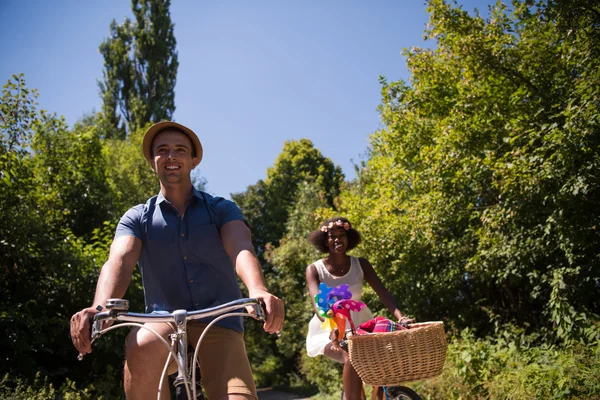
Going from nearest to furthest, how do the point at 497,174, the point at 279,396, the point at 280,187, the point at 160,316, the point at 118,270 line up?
the point at 160,316
the point at 118,270
the point at 497,174
the point at 279,396
the point at 280,187

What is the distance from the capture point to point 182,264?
2.78 metres

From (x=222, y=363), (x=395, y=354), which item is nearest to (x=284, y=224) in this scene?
(x=395, y=354)

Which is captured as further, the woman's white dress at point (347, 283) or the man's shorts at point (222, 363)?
the woman's white dress at point (347, 283)

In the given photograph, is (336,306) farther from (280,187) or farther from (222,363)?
(280,187)

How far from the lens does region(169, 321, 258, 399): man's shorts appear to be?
2338 mm

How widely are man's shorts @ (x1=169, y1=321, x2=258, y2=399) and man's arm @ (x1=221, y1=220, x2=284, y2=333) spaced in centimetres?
28

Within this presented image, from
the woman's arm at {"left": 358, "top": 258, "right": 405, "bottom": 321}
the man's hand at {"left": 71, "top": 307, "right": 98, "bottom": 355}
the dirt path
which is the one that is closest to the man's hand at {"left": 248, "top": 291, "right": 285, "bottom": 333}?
the man's hand at {"left": 71, "top": 307, "right": 98, "bottom": 355}

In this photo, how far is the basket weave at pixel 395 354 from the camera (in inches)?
137

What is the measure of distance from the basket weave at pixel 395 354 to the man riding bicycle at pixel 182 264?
3.57 feet

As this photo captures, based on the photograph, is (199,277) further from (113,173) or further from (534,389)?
(113,173)

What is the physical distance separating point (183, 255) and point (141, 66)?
76.2ft

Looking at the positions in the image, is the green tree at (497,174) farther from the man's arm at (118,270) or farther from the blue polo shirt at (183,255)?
the man's arm at (118,270)

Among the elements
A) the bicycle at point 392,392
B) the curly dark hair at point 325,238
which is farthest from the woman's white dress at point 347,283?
the bicycle at point 392,392

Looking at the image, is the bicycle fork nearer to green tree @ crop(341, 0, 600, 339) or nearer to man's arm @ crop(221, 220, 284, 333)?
man's arm @ crop(221, 220, 284, 333)
